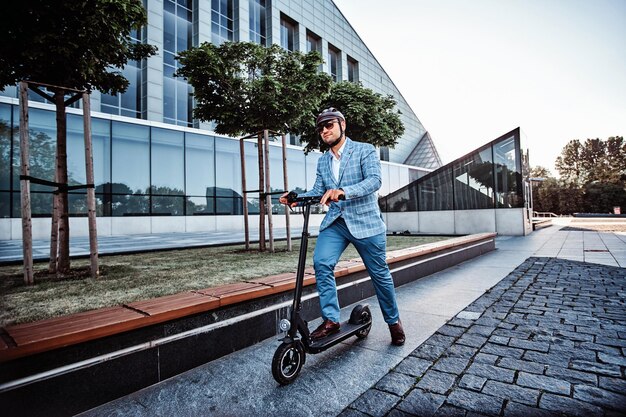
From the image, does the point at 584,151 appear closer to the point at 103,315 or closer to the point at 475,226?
the point at 475,226

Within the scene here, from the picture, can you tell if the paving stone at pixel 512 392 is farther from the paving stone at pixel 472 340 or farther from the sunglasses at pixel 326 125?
the sunglasses at pixel 326 125

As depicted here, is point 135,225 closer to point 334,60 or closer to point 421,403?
point 421,403

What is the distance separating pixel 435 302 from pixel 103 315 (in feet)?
12.0

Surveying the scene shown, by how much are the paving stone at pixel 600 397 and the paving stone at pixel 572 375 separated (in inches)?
3.1

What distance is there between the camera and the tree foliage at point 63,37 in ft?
13.0

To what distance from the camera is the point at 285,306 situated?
10.9ft

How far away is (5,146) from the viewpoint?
53.6ft

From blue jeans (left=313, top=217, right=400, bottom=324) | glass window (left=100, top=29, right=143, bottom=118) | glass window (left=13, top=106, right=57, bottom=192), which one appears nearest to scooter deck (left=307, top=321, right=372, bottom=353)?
blue jeans (left=313, top=217, right=400, bottom=324)

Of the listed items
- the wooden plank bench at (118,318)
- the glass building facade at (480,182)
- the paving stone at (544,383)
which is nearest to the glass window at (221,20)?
the glass building facade at (480,182)

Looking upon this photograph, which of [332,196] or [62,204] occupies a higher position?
[62,204]

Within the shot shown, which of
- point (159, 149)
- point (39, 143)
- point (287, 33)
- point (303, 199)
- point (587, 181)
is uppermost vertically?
point (287, 33)

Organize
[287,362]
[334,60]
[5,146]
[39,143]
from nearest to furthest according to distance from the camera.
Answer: [287,362]
[5,146]
[39,143]
[334,60]

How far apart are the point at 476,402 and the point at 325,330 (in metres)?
1.11

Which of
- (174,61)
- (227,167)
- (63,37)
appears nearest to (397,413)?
(63,37)
